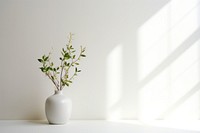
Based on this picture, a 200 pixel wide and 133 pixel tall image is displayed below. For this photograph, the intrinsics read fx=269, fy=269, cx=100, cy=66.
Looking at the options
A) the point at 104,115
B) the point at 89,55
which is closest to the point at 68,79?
the point at 89,55

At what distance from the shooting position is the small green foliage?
68.3 inches

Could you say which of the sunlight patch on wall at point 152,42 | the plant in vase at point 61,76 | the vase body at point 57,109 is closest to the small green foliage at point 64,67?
the plant in vase at point 61,76

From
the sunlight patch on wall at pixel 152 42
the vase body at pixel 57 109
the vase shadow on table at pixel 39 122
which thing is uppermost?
the sunlight patch on wall at pixel 152 42

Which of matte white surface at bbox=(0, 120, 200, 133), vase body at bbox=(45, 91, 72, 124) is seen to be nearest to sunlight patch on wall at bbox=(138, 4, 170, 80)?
matte white surface at bbox=(0, 120, 200, 133)

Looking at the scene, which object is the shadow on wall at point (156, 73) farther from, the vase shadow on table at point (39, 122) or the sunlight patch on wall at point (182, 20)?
the vase shadow on table at point (39, 122)

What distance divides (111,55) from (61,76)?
374 millimetres

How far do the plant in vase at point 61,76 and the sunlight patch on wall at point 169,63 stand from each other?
1.51ft

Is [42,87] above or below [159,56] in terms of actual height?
below

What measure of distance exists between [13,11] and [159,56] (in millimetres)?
1060

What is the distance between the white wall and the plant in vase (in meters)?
0.06

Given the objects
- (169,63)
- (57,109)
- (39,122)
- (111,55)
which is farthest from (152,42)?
(39,122)

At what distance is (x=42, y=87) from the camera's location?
186 cm

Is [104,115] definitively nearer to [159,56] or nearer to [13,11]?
[159,56]

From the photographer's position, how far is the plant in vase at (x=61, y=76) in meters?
1.66
